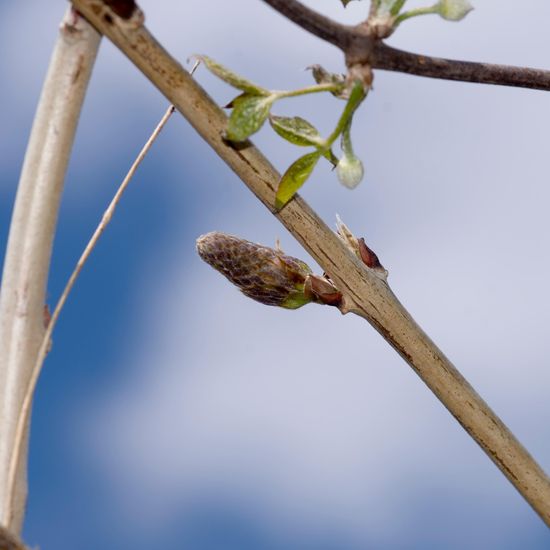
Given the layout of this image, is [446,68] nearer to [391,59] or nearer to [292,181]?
[391,59]

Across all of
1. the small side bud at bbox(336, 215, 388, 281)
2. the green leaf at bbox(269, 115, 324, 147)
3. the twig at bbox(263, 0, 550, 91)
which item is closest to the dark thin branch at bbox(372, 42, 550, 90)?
the twig at bbox(263, 0, 550, 91)

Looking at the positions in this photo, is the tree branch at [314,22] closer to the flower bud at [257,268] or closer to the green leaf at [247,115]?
the green leaf at [247,115]

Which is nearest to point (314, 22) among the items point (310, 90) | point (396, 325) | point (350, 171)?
point (310, 90)

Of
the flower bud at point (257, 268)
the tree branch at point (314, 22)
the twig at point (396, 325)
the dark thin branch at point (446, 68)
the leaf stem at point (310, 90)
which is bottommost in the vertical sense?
the twig at point (396, 325)

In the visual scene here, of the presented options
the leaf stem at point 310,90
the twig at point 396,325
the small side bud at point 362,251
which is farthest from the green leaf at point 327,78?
the small side bud at point 362,251

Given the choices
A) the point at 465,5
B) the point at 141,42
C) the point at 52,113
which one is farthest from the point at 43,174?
the point at 465,5

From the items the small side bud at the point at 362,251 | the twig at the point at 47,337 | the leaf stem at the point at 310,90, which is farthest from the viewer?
the small side bud at the point at 362,251
